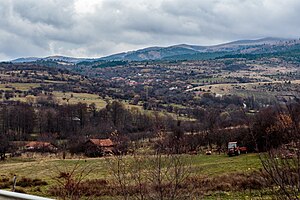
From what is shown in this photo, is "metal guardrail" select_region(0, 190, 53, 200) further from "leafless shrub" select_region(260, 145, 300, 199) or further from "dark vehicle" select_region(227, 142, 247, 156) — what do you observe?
"dark vehicle" select_region(227, 142, 247, 156)

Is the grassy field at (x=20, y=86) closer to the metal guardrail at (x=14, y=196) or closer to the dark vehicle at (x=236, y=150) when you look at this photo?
the dark vehicle at (x=236, y=150)

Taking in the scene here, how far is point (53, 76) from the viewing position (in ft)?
519

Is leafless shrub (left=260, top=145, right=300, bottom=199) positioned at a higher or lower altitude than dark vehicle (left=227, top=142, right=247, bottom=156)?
Result: higher

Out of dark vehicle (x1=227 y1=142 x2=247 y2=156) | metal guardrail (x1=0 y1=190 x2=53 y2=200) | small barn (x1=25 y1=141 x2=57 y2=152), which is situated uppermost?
metal guardrail (x1=0 y1=190 x2=53 y2=200)

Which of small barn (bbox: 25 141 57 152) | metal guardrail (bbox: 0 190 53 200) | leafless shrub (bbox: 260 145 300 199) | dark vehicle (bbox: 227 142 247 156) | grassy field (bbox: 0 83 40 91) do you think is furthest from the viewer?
grassy field (bbox: 0 83 40 91)

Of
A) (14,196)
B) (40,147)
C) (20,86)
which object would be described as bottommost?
(40,147)

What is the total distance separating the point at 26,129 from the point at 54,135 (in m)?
8.63

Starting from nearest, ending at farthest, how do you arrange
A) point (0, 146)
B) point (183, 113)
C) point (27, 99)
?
point (0, 146) → point (183, 113) → point (27, 99)

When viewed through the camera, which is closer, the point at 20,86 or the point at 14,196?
the point at 14,196

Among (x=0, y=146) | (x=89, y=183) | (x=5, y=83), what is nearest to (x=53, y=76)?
(x=5, y=83)

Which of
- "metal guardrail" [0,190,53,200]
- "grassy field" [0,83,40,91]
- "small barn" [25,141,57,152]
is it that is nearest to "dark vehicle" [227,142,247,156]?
"metal guardrail" [0,190,53,200]

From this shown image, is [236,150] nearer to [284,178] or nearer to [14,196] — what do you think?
[284,178]

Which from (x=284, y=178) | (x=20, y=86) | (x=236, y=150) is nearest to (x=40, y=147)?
(x=236, y=150)

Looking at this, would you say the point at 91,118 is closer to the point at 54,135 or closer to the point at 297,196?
the point at 54,135
